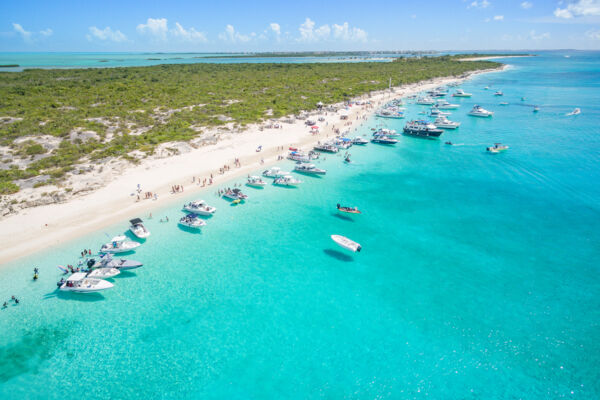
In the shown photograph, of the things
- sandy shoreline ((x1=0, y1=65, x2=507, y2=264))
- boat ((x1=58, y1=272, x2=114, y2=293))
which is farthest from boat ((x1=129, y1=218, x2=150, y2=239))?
boat ((x1=58, y1=272, x2=114, y2=293))

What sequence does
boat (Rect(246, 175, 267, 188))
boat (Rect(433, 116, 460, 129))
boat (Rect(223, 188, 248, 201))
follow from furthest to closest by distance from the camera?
boat (Rect(433, 116, 460, 129))
boat (Rect(246, 175, 267, 188))
boat (Rect(223, 188, 248, 201))

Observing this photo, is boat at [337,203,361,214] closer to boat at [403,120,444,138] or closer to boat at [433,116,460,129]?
boat at [403,120,444,138]

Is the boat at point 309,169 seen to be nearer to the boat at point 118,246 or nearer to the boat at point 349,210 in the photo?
the boat at point 349,210

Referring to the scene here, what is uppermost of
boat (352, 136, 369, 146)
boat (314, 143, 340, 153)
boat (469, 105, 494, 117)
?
boat (469, 105, 494, 117)

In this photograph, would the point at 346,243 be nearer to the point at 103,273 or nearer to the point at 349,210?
the point at 349,210

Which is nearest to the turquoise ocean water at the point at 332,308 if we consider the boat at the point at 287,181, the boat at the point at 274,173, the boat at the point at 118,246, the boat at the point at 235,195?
the boat at the point at 118,246

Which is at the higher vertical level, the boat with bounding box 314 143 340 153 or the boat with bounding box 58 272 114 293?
the boat with bounding box 314 143 340 153

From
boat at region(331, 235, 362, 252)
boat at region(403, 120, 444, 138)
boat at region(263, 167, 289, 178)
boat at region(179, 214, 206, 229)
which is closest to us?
boat at region(331, 235, 362, 252)

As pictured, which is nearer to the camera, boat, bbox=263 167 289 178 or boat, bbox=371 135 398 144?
boat, bbox=263 167 289 178
